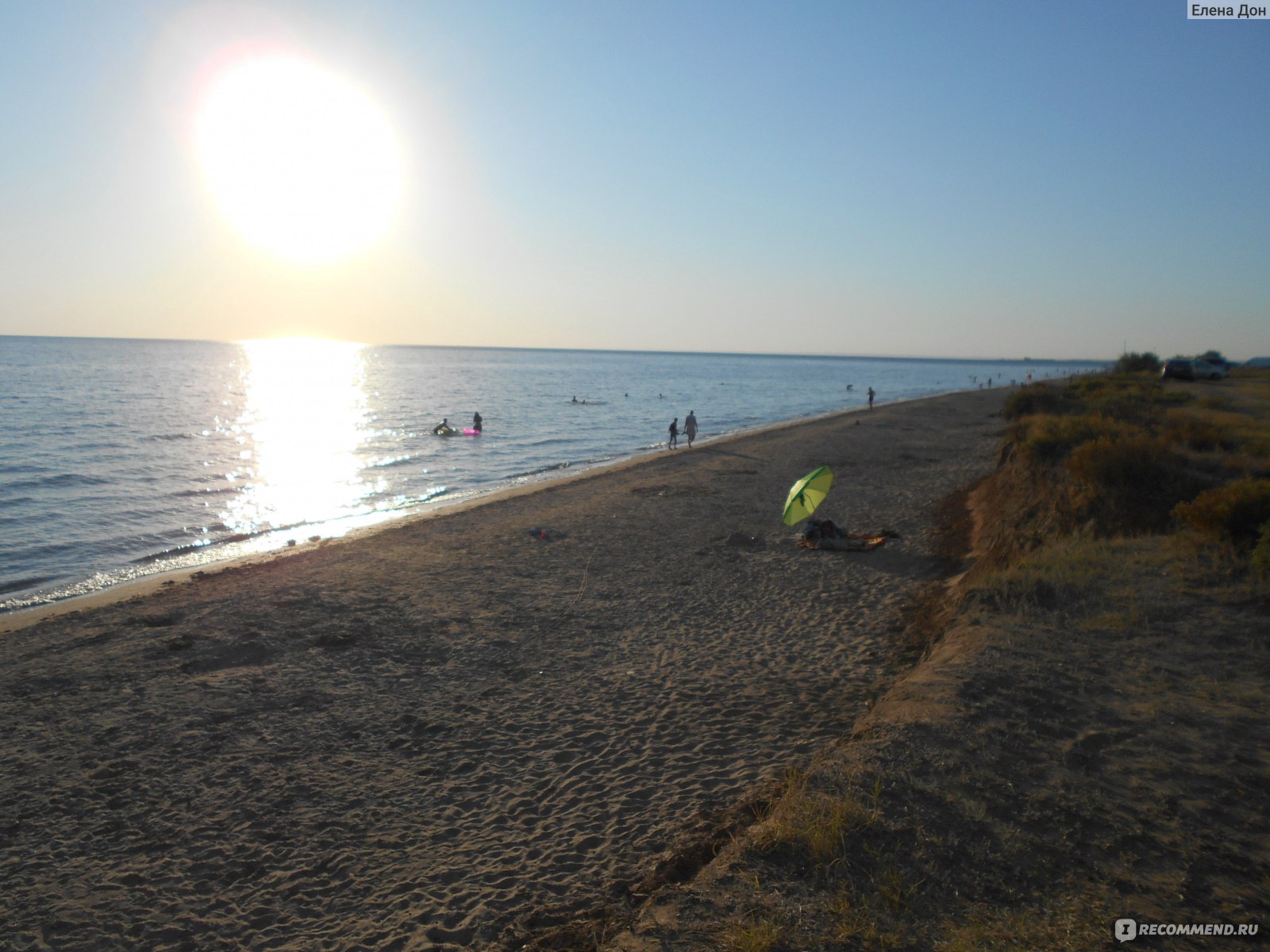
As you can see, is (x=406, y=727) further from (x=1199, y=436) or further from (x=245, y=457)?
(x=245, y=457)

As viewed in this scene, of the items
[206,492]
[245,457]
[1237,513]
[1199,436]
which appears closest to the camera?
[1237,513]

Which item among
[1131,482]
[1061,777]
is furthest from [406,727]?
[1131,482]

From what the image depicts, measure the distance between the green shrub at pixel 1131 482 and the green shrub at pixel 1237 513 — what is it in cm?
138

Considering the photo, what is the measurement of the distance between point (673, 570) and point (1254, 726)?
8.69 metres

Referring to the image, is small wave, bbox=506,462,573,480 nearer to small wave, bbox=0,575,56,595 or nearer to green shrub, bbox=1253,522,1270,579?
small wave, bbox=0,575,56,595

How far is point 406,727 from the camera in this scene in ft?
25.4

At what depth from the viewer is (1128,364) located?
5209cm

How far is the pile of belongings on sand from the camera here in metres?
14.0

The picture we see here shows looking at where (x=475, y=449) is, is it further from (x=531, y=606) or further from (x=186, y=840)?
(x=186, y=840)

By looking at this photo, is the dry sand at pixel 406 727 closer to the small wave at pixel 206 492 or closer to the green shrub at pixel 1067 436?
the green shrub at pixel 1067 436

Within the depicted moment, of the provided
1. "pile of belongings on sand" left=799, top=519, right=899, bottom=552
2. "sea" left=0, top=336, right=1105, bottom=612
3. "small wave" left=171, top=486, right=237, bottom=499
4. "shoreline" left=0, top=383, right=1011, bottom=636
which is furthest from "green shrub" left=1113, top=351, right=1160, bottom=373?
"small wave" left=171, top=486, right=237, bottom=499

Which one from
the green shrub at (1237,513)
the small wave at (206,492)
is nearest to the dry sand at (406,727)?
the green shrub at (1237,513)

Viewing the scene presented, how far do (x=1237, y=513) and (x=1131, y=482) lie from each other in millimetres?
2744

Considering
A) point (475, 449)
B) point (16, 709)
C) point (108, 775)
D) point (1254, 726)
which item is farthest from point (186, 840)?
point (475, 449)
